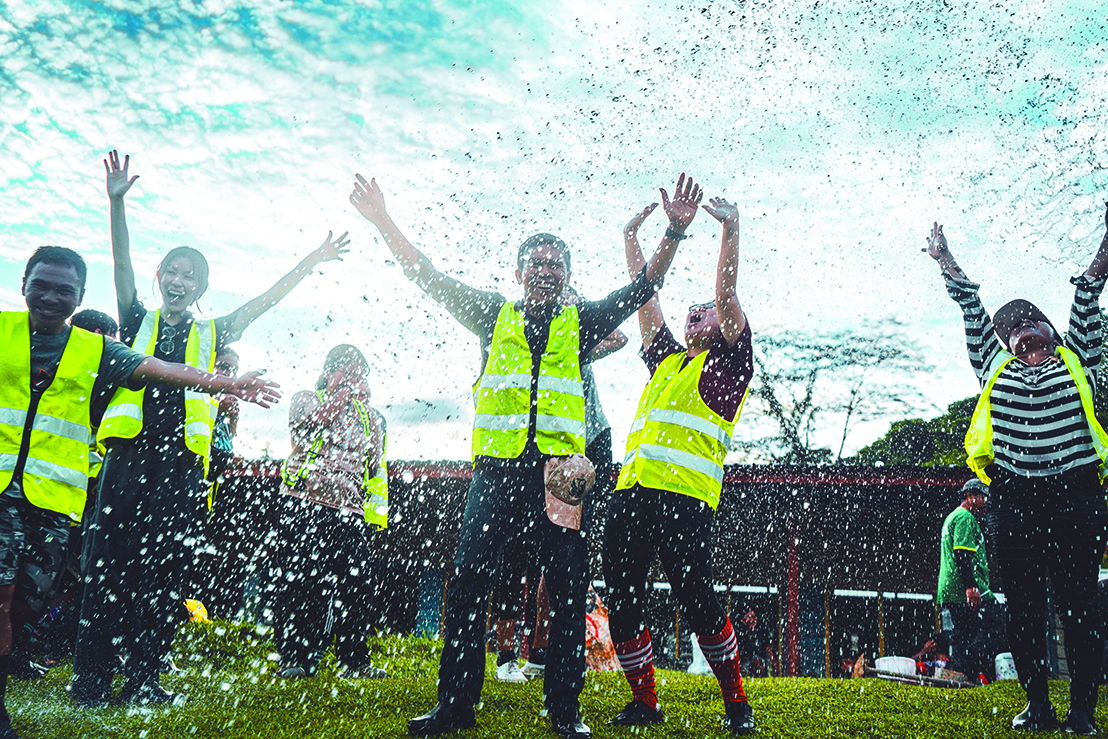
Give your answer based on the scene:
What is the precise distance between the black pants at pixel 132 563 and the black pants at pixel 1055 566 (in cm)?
426

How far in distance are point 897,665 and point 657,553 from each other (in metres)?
8.27

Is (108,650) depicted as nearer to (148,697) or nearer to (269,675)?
(148,697)

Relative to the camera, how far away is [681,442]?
3.55 m

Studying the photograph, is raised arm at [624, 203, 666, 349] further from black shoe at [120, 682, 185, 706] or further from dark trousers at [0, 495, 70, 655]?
black shoe at [120, 682, 185, 706]

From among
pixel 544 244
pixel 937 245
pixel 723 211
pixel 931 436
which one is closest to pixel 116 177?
pixel 544 244

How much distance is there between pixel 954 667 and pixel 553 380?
8043 mm

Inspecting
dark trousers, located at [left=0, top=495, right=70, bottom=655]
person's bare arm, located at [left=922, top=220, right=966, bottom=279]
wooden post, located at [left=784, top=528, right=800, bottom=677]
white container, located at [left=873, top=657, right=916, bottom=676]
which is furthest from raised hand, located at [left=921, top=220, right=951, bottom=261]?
wooden post, located at [left=784, top=528, right=800, bottom=677]

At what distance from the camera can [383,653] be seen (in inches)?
325

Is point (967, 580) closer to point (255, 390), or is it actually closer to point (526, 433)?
point (526, 433)

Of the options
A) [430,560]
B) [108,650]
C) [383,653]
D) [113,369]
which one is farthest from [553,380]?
[430,560]

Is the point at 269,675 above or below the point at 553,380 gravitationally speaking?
below

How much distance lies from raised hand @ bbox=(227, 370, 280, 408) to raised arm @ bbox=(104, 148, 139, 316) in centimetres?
140

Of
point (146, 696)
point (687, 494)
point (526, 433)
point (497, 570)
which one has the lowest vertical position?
point (146, 696)

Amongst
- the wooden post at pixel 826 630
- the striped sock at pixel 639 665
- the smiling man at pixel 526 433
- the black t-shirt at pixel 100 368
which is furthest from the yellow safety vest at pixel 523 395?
the wooden post at pixel 826 630
